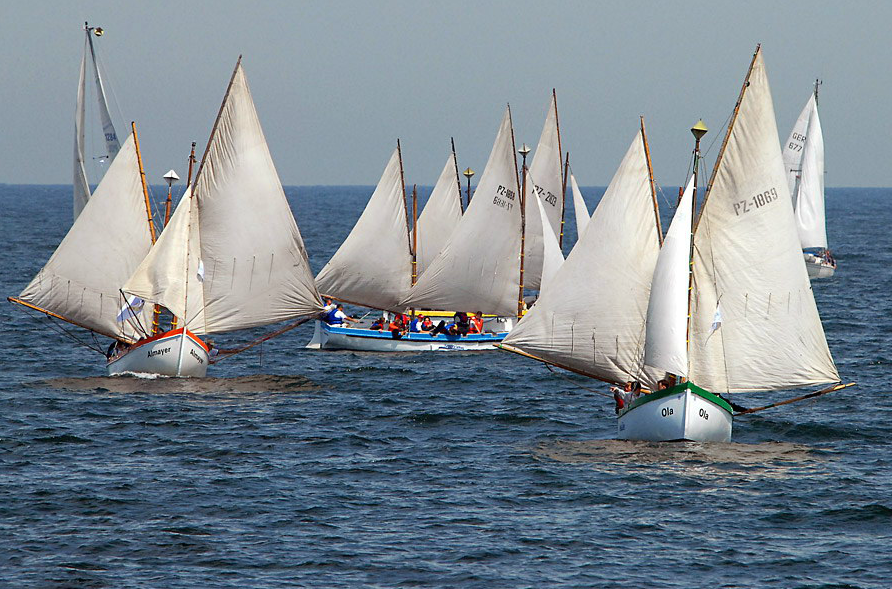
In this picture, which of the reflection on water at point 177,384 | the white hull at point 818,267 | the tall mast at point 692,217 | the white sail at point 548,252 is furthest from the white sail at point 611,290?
the white hull at point 818,267

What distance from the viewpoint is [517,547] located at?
26875 mm

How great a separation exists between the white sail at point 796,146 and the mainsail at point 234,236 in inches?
2322

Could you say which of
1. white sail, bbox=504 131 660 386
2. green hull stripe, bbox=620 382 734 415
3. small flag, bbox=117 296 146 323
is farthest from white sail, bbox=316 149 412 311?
green hull stripe, bbox=620 382 734 415

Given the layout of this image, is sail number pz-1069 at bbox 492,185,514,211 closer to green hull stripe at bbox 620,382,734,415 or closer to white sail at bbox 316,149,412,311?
white sail at bbox 316,149,412,311

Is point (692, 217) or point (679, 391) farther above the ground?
point (692, 217)

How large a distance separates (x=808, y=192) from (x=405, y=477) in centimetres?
7033

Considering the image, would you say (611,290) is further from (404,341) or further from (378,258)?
(378,258)

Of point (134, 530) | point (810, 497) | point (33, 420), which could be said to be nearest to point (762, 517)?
point (810, 497)

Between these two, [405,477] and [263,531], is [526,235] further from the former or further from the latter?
[263,531]

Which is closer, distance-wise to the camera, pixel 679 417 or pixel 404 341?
pixel 679 417

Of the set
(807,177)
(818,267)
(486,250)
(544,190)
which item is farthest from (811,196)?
(486,250)

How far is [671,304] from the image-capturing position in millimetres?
33906

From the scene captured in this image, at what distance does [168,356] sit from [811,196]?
64.6 metres

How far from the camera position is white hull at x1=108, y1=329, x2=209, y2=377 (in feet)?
147
